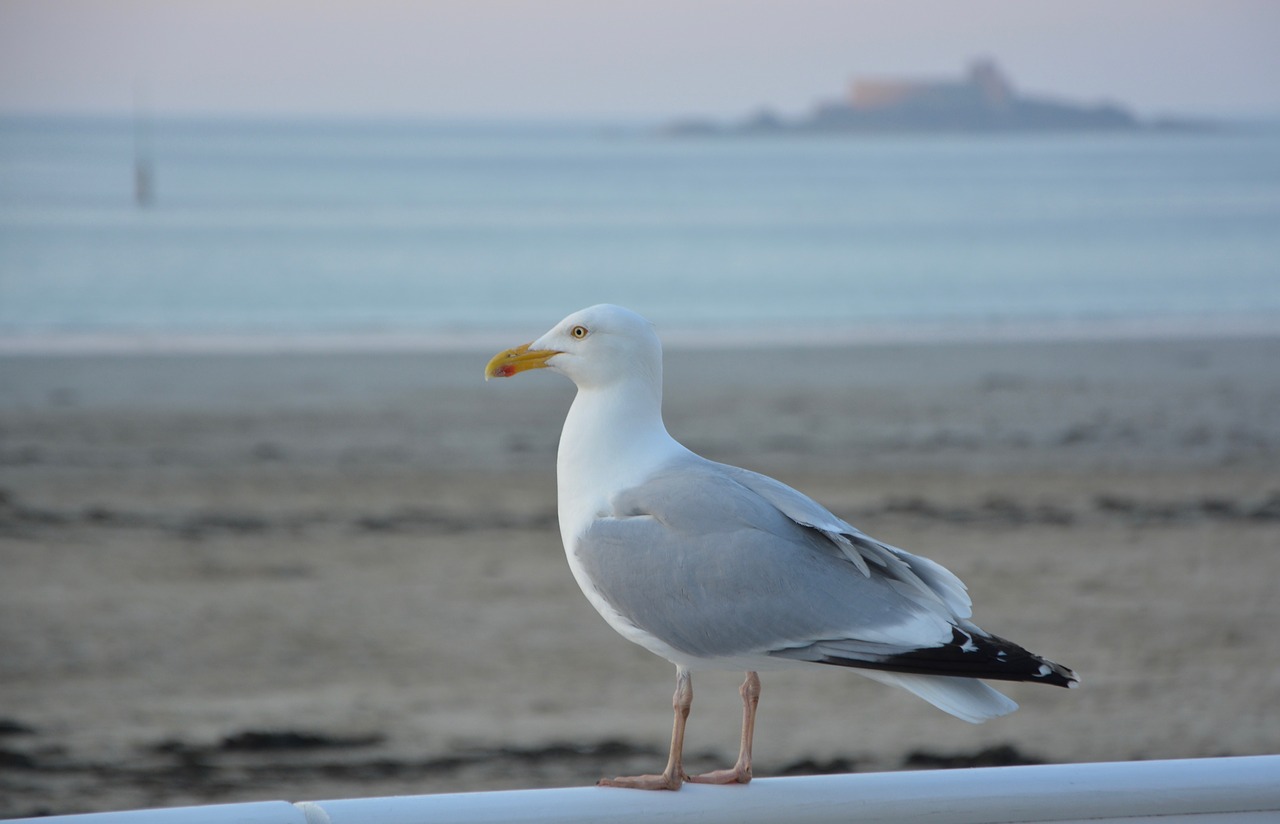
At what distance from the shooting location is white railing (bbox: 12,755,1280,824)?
1551 millimetres

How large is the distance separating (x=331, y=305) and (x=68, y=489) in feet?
47.9

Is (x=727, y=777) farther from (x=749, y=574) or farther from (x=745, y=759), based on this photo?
(x=749, y=574)

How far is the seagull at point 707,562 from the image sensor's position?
1.97m

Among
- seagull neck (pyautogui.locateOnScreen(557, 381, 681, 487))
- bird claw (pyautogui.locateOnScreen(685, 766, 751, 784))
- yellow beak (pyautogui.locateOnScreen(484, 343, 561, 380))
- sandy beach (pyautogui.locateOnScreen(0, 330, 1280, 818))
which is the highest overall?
yellow beak (pyautogui.locateOnScreen(484, 343, 561, 380))

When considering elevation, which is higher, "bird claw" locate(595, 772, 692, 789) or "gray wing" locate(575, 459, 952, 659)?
"gray wing" locate(575, 459, 952, 659)

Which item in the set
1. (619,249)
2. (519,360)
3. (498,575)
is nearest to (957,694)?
(519,360)

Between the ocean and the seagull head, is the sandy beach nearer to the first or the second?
the seagull head

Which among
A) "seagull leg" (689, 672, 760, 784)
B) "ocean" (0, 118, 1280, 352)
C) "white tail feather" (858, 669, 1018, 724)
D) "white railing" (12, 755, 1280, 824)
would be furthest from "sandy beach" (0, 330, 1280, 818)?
"ocean" (0, 118, 1280, 352)

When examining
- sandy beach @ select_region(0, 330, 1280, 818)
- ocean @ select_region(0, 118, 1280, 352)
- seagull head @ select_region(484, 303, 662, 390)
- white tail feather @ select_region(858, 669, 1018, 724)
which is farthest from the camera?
ocean @ select_region(0, 118, 1280, 352)

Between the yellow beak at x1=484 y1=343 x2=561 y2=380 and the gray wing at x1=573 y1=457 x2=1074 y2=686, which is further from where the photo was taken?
the yellow beak at x1=484 y1=343 x2=561 y2=380

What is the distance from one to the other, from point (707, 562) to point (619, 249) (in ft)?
113

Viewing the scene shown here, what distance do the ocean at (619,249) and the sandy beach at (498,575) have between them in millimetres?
6193

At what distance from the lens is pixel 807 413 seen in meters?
12.6

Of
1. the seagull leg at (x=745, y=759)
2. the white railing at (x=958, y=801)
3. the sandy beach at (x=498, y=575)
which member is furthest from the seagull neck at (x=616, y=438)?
the sandy beach at (x=498, y=575)
